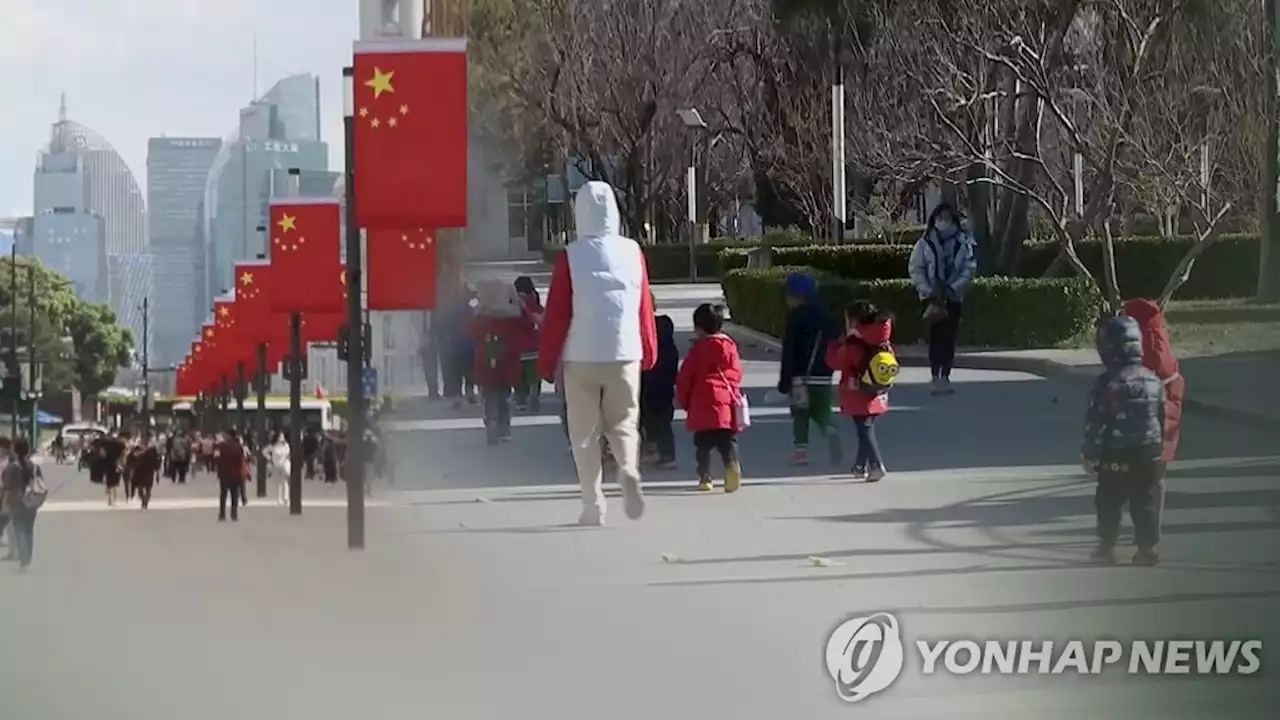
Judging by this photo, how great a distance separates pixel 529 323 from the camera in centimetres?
164

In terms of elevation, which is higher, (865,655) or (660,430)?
(660,430)

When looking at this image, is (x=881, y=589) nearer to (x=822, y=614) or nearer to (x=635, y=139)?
(x=822, y=614)

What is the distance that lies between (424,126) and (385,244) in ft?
0.49

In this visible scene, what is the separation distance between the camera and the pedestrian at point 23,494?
1.72m

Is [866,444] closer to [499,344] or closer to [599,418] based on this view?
[599,418]

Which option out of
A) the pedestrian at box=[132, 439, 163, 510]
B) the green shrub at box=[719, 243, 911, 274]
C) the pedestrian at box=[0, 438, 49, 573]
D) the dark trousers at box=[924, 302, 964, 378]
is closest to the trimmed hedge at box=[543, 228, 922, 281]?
the green shrub at box=[719, 243, 911, 274]

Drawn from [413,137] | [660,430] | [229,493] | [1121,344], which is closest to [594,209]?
[413,137]

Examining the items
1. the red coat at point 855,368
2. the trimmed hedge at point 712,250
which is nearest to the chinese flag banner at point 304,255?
the trimmed hedge at point 712,250

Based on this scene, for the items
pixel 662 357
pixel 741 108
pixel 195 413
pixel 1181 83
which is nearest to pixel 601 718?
pixel 662 357

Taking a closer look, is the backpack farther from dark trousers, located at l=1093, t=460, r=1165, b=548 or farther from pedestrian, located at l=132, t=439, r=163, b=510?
pedestrian, located at l=132, t=439, r=163, b=510

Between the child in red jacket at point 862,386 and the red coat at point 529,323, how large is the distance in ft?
1.22

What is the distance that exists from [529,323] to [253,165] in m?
0.40

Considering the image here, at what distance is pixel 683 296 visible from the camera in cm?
178

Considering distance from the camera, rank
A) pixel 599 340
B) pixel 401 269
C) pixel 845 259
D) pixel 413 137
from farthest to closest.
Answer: pixel 845 259 → pixel 599 340 → pixel 401 269 → pixel 413 137
